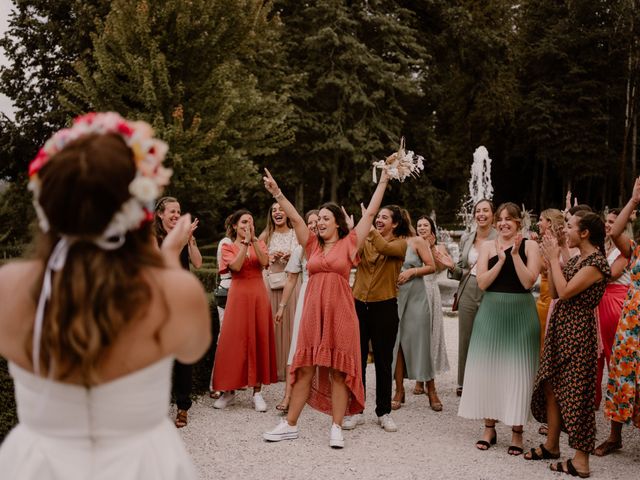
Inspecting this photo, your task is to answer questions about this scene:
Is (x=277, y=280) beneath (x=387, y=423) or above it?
above

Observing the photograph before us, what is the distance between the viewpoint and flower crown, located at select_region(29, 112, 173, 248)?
6.09 feet

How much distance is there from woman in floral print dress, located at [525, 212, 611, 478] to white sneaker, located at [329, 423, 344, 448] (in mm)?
1736

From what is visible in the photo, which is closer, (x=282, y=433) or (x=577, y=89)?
(x=282, y=433)

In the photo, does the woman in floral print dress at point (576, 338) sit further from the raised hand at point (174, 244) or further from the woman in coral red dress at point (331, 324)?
the raised hand at point (174, 244)

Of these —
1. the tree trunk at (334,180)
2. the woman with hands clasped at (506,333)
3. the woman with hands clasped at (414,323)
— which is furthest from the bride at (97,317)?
the tree trunk at (334,180)

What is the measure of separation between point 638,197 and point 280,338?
4178 mm

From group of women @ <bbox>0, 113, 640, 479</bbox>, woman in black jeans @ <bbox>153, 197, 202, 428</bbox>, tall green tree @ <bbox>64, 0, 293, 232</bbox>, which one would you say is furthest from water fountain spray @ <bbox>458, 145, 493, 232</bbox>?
woman in black jeans @ <bbox>153, 197, 202, 428</bbox>

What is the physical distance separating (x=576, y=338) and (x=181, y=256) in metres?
3.56

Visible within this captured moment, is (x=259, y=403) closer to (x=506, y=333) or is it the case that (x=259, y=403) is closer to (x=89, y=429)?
(x=506, y=333)

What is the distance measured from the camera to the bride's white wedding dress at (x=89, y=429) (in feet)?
6.52

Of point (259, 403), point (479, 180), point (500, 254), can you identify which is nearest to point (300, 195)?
point (479, 180)

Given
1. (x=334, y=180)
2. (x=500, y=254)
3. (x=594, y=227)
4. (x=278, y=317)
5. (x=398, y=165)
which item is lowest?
(x=278, y=317)

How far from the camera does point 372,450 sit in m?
5.60

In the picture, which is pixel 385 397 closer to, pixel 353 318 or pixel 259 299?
pixel 353 318
